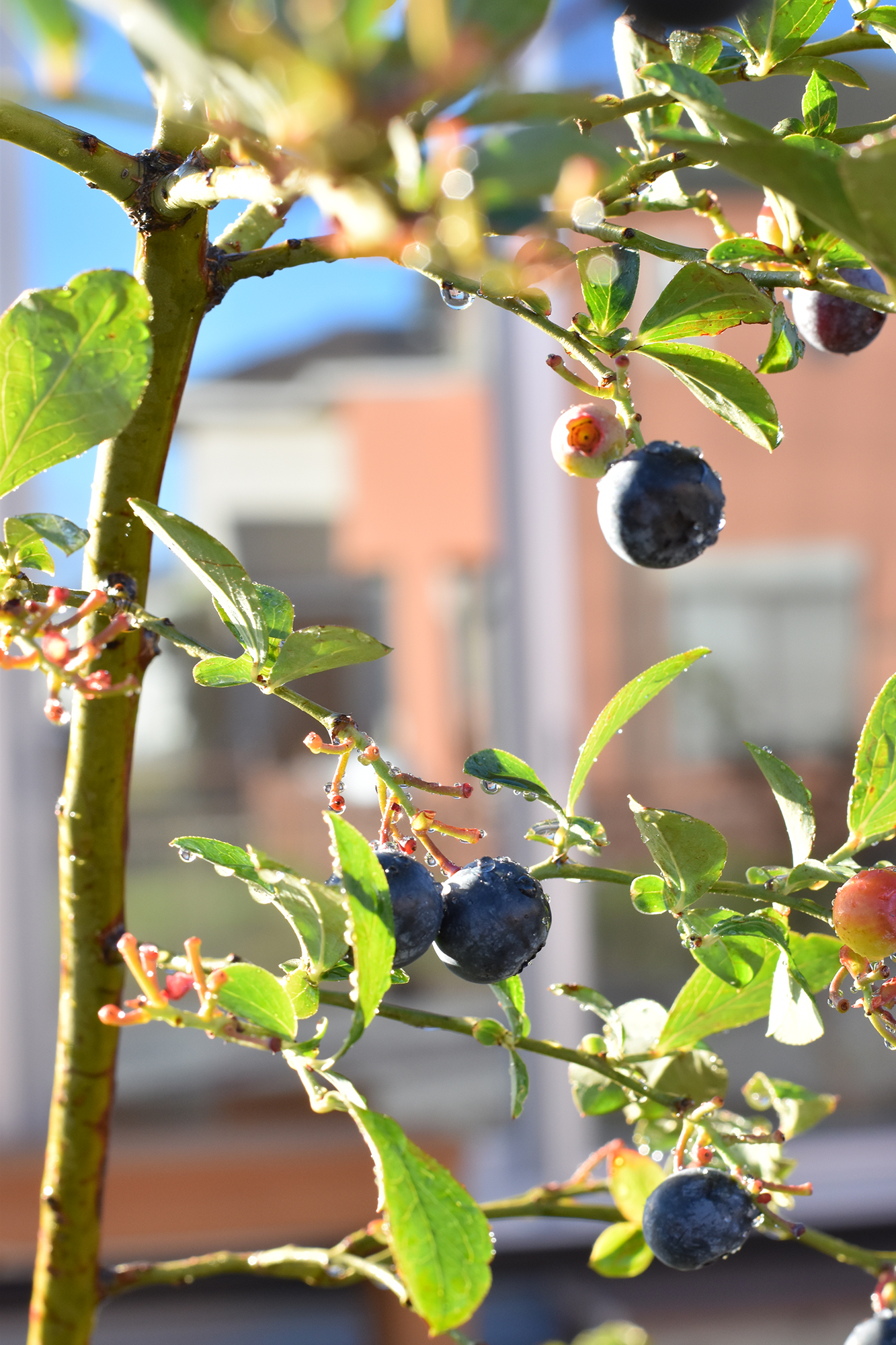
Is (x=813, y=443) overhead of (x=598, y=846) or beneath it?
overhead

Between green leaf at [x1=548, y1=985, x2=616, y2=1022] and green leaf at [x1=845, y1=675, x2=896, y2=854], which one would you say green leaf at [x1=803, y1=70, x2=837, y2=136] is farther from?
green leaf at [x1=548, y1=985, x2=616, y2=1022]

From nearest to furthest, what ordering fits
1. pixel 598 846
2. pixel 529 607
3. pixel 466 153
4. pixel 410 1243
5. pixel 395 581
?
pixel 466 153 < pixel 410 1243 < pixel 598 846 < pixel 529 607 < pixel 395 581

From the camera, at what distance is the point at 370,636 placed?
12.6 inches

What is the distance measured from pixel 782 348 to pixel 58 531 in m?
0.23

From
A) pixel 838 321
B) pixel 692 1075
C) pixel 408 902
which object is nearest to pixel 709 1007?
pixel 692 1075

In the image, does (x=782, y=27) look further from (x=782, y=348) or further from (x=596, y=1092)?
(x=596, y=1092)

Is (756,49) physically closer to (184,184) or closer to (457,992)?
(184,184)

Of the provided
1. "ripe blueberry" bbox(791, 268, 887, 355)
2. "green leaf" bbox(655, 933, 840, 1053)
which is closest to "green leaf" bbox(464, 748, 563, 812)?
"green leaf" bbox(655, 933, 840, 1053)

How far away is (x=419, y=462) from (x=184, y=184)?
214cm

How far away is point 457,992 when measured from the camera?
7.77ft

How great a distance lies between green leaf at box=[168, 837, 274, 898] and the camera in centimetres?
33

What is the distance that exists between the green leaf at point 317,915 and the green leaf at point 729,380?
7.4 inches

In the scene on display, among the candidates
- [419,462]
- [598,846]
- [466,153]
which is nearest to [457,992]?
[419,462]

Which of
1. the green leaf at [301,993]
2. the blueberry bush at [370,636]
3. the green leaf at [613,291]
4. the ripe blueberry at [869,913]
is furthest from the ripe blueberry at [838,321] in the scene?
the green leaf at [301,993]
